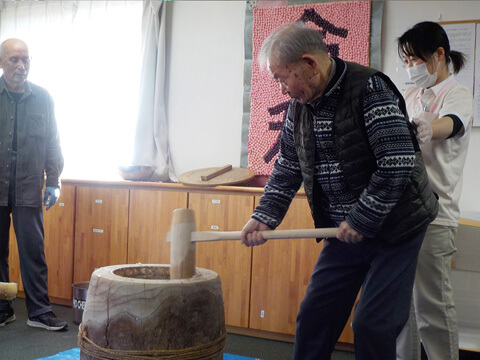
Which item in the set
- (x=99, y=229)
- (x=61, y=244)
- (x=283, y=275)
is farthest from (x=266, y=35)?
(x=61, y=244)

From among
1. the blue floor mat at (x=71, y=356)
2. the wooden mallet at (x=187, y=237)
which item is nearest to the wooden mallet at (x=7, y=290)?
the wooden mallet at (x=187, y=237)

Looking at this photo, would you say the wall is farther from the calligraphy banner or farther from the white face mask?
the white face mask

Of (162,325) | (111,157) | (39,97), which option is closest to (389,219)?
(162,325)

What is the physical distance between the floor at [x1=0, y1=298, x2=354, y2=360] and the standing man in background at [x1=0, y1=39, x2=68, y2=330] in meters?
0.08

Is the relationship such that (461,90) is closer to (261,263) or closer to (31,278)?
(261,263)

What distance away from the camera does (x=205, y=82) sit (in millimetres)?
3814

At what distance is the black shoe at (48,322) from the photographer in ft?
10.0

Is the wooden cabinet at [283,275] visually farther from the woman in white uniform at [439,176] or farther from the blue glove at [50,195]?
the blue glove at [50,195]

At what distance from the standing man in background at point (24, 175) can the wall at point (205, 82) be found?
1.04 meters

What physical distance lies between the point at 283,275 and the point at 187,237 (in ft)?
4.84

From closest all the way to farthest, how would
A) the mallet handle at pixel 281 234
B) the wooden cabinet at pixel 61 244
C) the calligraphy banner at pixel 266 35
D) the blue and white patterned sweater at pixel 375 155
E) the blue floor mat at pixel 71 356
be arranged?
1. the blue and white patterned sweater at pixel 375 155
2. the mallet handle at pixel 281 234
3. the blue floor mat at pixel 71 356
4. the calligraphy banner at pixel 266 35
5. the wooden cabinet at pixel 61 244

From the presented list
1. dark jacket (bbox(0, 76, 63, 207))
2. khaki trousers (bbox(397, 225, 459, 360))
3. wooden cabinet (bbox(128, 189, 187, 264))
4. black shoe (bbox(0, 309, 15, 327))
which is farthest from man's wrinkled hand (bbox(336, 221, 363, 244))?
black shoe (bbox(0, 309, 15, 327))

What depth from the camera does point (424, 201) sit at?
153cm

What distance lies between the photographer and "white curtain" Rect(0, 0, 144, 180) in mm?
4098
